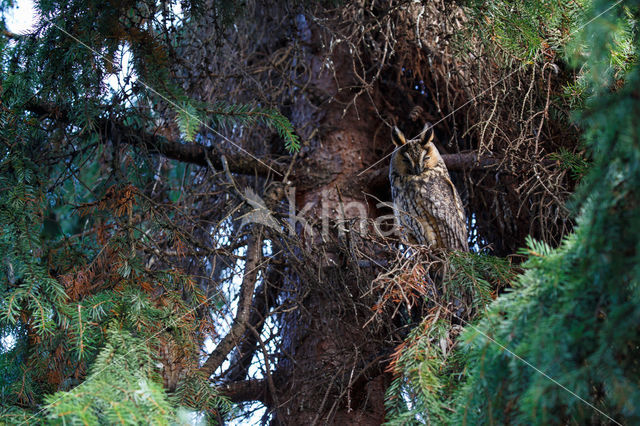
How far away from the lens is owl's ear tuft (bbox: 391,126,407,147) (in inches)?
110

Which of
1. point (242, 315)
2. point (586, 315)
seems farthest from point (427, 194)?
point (586, 315)

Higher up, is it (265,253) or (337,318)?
(265,253)

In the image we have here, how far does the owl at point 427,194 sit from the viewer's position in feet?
8.86

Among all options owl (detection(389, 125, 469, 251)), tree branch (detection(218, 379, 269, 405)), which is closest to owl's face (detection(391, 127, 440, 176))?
owl (detection(389, 125, 469, 251))

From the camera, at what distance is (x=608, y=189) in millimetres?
942

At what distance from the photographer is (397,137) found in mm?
2812

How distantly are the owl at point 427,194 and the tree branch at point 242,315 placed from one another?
2.72 feet

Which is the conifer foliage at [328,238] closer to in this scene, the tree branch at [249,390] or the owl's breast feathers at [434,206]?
the tree branch at [249,390]

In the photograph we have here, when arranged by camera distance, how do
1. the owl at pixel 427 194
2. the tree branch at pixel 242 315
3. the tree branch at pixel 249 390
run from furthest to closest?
the owl at pixel 427 194
the tree branch at pixel 249 390
the tree branch at pixel 242 315

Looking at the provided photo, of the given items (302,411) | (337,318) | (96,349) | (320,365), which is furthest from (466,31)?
(96,349)

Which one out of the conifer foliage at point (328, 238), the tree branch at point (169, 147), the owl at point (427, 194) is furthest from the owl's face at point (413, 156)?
the tree branch at point (169, 147)

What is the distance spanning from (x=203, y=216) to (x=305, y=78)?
1.02 m

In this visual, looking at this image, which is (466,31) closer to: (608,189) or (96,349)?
(608,189)

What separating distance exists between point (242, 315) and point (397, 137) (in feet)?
4.34
